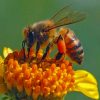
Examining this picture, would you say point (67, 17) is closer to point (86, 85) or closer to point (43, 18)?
point (86, 85)

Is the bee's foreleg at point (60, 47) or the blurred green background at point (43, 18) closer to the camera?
the bee's foreleg at point (60, 47)

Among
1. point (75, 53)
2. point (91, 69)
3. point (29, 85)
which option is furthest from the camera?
point (91, 69)

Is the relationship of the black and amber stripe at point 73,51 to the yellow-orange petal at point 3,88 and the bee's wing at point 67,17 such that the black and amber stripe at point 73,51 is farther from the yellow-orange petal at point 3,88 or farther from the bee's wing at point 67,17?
the yellow-orange petal at point 3,88

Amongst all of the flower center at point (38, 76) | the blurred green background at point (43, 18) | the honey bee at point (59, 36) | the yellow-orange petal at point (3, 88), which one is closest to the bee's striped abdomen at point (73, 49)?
the honey bee at point (59, 36)

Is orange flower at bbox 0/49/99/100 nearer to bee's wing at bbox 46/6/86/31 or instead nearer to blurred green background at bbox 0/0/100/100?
bee's wing at bbox 46/6/86/31

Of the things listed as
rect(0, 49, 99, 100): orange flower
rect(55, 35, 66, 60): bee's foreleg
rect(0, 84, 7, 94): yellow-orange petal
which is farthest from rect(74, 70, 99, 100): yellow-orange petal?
rect(0, 84, 7, 94): yellow-orange petal

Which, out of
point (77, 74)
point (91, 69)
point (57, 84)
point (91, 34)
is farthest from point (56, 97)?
point (91, 34)

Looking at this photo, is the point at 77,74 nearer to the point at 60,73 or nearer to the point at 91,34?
the point at 60,73

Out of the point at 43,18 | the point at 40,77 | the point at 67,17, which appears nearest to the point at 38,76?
the point at 40,77
